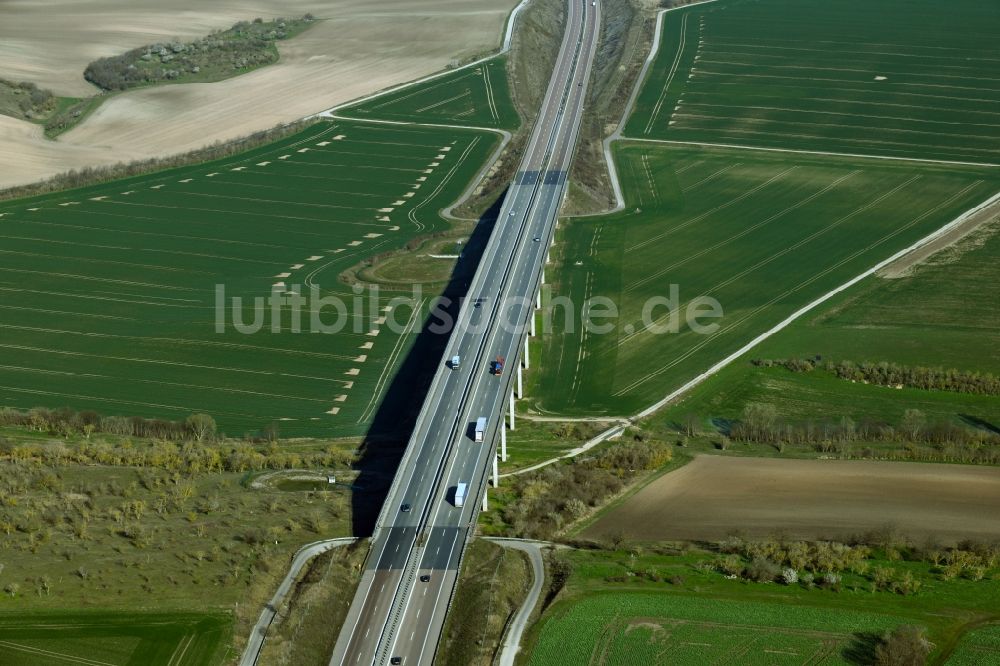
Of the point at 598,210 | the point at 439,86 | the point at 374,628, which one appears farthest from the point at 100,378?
the point at 439,86

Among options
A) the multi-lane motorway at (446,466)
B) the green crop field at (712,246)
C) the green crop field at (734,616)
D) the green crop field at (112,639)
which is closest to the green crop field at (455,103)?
the green crop field at (712,246)

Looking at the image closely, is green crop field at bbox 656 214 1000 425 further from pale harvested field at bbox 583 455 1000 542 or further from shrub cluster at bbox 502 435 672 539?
pale harvested field at bbox 583 455 1000 542

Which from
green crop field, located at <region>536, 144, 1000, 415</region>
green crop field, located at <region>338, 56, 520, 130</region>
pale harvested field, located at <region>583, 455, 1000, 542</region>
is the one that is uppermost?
green crop field, located at <region>338, 56, 520, 130</region>

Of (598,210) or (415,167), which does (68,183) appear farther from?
(598,210)

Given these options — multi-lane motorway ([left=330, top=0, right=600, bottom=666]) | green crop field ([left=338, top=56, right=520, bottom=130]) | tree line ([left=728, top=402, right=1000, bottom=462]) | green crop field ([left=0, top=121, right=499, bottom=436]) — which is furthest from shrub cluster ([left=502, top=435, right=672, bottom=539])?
green crop field ([left=338, top=56, right=520, bottom=130])

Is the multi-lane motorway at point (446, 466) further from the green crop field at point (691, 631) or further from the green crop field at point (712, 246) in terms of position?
the green crop field at point (691, 631)

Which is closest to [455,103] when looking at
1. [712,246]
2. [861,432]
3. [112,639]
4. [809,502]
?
[712,246]
